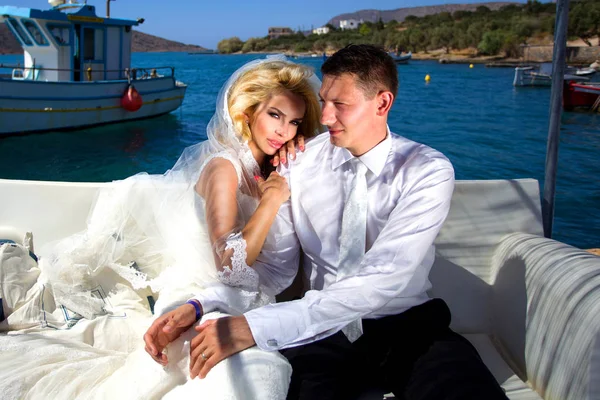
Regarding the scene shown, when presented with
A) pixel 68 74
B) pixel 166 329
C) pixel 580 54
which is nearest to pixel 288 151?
pixel 166 329

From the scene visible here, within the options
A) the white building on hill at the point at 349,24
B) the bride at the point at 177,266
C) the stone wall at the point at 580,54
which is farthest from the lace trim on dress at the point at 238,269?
the white building on hill at the point at 349,24

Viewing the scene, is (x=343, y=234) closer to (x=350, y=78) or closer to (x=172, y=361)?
(x=350, y=78)

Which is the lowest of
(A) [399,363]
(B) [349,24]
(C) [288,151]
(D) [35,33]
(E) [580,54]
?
(A) [399,363]

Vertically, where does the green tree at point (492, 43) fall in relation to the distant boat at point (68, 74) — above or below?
above

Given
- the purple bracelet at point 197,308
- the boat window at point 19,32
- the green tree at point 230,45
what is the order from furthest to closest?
the green tree at point 230,45
the boat window at point 19,32
the purple bracelet at point 197,308

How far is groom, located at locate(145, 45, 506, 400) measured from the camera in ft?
5.55

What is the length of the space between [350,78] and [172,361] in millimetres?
1090

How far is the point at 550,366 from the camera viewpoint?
72.5 inches

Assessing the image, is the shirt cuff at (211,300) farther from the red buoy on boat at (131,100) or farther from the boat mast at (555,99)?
the red buoy on boat at (131,100)

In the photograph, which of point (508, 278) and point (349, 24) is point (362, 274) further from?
point (349, 24)

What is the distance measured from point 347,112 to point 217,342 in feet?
2.88

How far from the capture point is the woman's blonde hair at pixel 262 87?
2.24 metres

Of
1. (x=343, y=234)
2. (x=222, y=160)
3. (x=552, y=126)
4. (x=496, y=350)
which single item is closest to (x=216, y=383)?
(x=343, y=234)

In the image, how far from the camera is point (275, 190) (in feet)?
6.70
